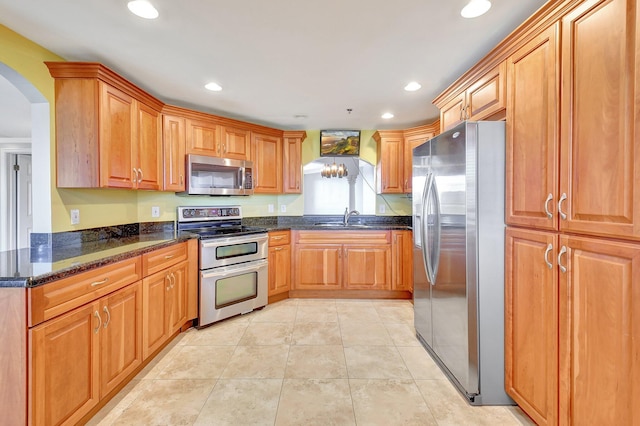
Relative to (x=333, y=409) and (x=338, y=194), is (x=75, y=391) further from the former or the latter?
(x=338, y=194)

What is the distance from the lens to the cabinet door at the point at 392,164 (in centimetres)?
391

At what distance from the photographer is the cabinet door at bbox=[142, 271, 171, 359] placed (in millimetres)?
2096

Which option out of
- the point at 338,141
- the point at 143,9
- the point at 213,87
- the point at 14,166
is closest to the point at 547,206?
the point at 143,9

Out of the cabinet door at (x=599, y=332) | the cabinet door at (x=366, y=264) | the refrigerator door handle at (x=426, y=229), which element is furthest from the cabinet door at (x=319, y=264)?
the cabinet door at (x=599, y=332)

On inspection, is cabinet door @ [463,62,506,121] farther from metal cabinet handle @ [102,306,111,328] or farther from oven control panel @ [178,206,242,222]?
oven control panel @ [178,206,242,222]

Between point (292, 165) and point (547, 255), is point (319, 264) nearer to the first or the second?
point (292, 165)

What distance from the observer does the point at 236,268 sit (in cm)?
310

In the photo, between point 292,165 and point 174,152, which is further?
point 292,165

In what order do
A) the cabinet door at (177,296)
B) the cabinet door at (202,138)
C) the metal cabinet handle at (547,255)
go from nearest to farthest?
1. the metal cabinet handle at (547,255)
2. the cabinet door at (177,296)
3. the cabinet door at (202,138)

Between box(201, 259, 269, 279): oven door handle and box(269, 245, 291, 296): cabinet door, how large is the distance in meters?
0.15

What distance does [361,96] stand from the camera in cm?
287

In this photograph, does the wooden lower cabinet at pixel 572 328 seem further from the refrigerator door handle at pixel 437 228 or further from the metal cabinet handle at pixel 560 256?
the refrigerator door handle at pixel 437 228

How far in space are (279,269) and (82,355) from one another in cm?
222

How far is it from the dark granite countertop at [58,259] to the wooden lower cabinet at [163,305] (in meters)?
0.29
